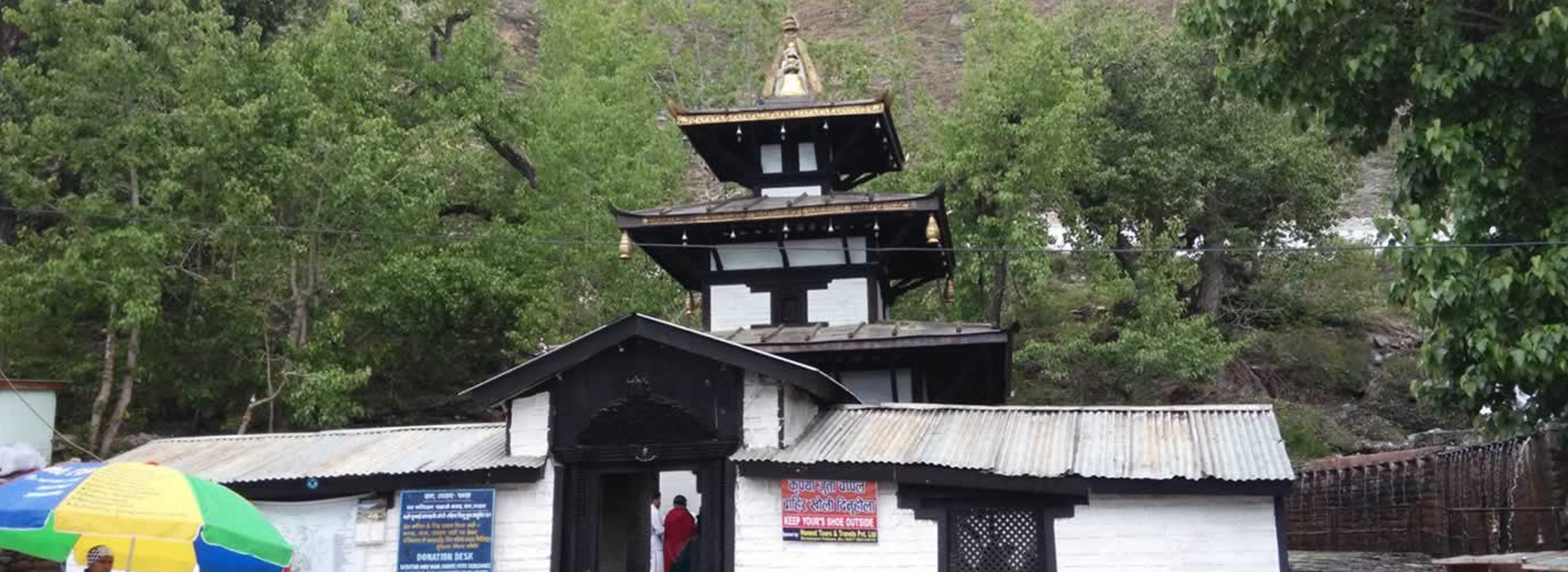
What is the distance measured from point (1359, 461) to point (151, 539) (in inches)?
834

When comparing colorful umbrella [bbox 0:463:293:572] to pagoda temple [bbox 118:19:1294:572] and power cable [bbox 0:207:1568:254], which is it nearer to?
pagoda temple [bbox 118:19:1294:572]

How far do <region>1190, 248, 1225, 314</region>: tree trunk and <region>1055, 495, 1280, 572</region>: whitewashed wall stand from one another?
24164 mm

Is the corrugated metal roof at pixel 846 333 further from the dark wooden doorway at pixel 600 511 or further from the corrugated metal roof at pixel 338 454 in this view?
the corrugated metal roof at pixel 338 454

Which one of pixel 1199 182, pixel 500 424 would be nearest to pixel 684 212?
pixel 500 424

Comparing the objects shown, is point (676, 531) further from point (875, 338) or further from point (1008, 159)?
point (1008, 159)

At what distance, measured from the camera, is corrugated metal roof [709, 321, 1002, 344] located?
57.3 feet

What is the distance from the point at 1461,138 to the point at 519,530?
11065 mm

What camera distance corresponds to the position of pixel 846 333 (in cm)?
1806

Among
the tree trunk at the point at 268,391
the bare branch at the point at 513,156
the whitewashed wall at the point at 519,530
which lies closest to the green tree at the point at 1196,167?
the bare branch at the point at 513,156

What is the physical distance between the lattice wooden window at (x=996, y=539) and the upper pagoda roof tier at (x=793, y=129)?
28.4 feet

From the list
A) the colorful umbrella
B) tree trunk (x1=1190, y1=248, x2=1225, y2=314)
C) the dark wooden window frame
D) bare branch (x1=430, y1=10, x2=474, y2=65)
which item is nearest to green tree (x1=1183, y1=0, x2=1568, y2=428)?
the dark wooden window frame

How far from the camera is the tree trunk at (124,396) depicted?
24172 mm

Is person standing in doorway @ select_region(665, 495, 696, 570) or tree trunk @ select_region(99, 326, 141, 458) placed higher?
tree trunk @ select_region(99, 326, 141, 458)

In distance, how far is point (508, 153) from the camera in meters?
33.8
